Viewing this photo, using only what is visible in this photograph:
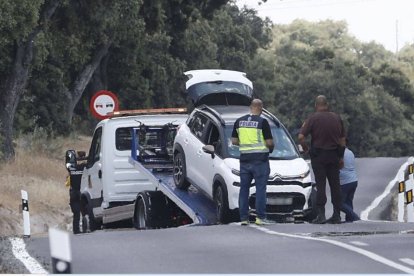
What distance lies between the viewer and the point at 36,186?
96.2ft

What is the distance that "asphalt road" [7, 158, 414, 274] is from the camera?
10695 mm

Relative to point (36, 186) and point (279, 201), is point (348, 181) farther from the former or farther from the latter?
→ point (36, 186)

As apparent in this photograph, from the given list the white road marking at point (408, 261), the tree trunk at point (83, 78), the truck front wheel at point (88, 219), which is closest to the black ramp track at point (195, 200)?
the truck front wheel at point (88, 219)

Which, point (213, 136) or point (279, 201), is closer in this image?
point (279, 201)

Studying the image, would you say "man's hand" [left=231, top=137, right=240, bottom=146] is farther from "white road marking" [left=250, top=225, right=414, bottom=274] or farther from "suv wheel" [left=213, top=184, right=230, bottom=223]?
"white road marking" [left=250, top=225, right=414, bottom=274]

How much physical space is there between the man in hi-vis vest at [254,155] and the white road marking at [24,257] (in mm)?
3324

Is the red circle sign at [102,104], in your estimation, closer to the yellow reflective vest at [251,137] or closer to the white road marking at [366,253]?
the yellow reflective vest at [251,137]

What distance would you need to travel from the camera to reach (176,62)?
55469 millimetres

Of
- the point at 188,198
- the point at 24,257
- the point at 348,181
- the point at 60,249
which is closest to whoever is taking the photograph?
the point at 60,249

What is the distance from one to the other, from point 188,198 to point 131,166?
2.22 meters

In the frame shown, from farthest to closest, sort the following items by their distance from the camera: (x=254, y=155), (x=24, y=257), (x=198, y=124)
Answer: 1. (x=198, y=124)
2. (x=254, y=155)
3. (x=24, y=257)

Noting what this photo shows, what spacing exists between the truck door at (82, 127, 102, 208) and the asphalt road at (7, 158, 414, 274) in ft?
15.1

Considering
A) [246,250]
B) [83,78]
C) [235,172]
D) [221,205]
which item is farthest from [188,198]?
[83,78]

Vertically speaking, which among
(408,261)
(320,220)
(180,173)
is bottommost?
(408,261)
